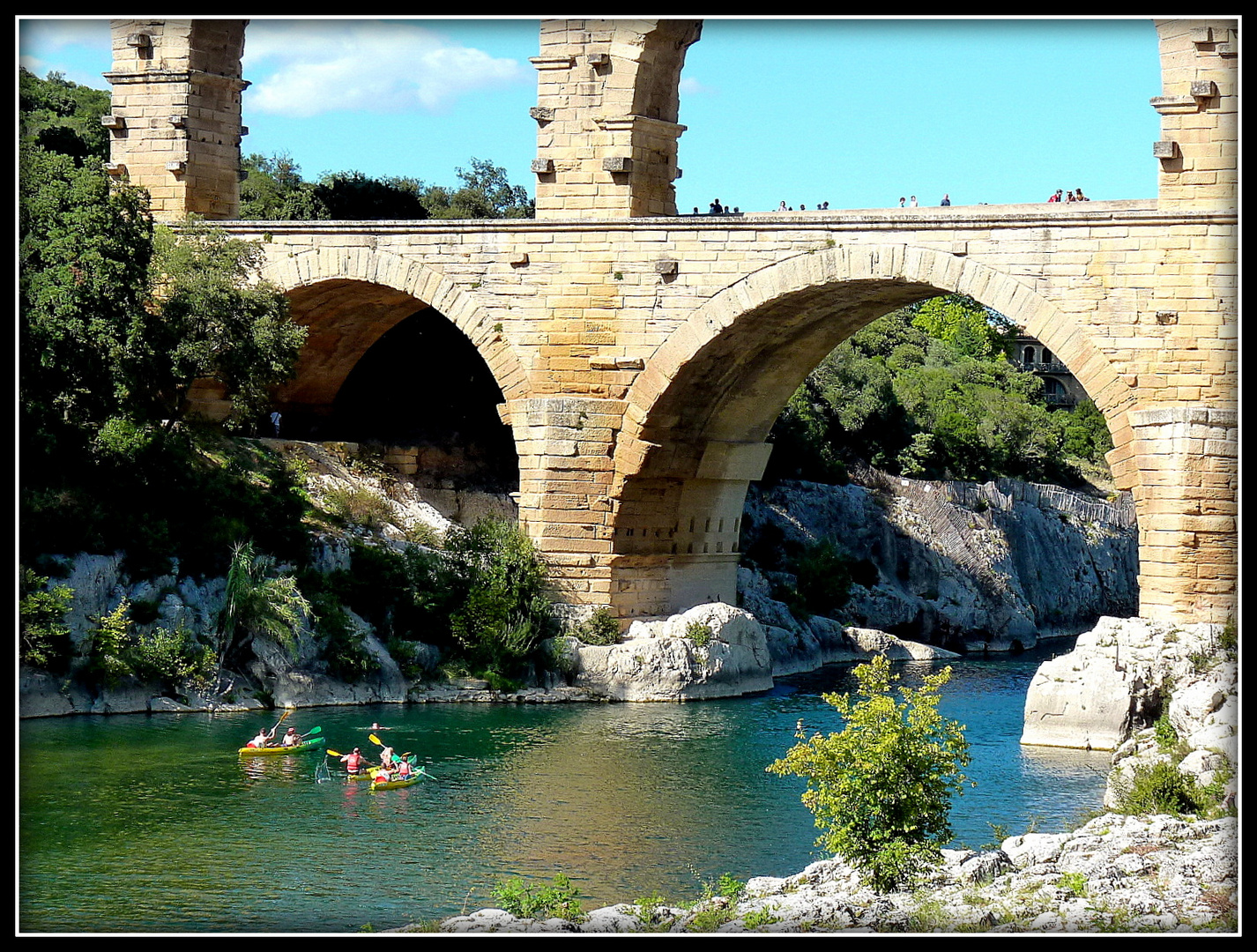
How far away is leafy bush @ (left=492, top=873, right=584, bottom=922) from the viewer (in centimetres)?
1343

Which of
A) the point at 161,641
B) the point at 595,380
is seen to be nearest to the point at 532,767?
the point at 161,641

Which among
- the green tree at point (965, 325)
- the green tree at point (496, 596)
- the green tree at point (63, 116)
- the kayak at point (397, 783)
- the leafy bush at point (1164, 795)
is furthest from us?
the green tree at point (965, 325)

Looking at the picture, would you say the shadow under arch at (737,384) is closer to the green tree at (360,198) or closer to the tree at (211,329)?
the tree at (211,329)

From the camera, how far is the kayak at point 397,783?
63.6 feet

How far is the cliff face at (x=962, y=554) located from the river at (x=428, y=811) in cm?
933

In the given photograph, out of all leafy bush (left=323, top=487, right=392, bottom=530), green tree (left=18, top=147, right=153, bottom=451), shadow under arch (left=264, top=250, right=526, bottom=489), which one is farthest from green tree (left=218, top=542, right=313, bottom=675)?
shadow under arch (left=264, top=250, right=526, bottom=489)

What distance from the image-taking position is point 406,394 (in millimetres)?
31750

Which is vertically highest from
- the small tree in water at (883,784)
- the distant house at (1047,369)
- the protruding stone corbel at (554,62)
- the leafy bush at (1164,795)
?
the protruding stone corbel at (554,62)

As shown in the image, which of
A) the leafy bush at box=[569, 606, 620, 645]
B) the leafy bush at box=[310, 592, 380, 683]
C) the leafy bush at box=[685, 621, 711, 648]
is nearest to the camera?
the leafy bush at box=[310, 592, 380, 683]

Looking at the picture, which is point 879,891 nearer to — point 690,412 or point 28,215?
point 690,412

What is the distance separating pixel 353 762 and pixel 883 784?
735 cm

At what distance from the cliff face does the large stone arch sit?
7162 mm

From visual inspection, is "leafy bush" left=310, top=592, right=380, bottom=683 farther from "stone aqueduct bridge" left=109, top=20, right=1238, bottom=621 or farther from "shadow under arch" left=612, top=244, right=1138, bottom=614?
"shadow under arch" left=612, top=244, right=1138, bottom=614

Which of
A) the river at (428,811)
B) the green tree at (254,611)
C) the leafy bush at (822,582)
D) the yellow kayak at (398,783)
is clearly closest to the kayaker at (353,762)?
the river at (428,811)
